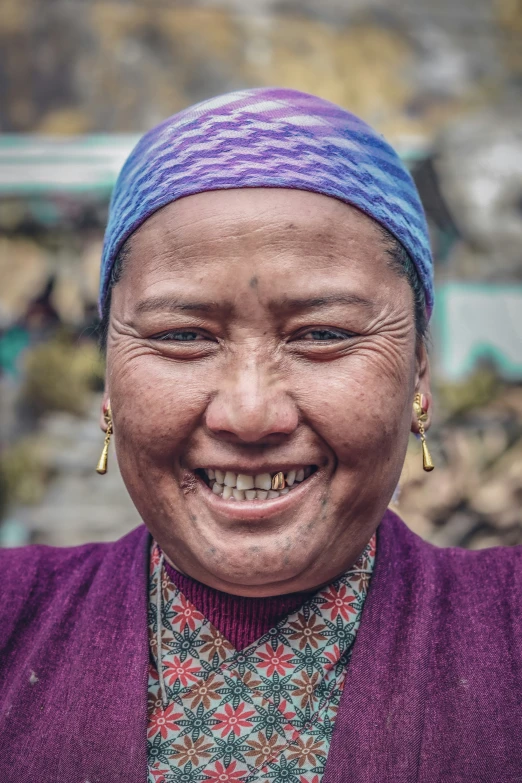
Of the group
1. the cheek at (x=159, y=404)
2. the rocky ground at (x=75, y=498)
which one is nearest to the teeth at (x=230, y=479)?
the cheek at (x=159, y=404)

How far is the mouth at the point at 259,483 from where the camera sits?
1.66 m

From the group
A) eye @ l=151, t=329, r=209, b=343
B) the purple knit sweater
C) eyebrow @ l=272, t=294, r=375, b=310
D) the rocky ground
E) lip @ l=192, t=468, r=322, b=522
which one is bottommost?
the rocky ground

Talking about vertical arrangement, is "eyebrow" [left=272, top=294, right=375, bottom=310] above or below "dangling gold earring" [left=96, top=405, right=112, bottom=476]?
above

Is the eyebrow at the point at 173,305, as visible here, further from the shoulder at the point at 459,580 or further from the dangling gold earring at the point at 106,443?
the shoulder at the point at 459,580

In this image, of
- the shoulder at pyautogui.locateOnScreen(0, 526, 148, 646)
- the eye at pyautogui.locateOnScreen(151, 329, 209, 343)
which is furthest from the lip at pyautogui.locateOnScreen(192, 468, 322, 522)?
the shoulder at pyautogui.locateOnScreen(0, 526, 148, 646)

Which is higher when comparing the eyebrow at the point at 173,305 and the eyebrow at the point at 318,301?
the eyebrow at the point at 318,301

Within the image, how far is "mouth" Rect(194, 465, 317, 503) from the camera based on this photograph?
5.45 feet

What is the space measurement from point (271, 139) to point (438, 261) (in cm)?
315

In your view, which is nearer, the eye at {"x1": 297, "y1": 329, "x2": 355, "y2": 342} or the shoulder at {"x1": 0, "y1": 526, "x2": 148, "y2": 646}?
the eye at {"x1": 297, "y1": 329, "x2": 355, "y2": 342}

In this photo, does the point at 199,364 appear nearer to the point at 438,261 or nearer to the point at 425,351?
the point at 425,351

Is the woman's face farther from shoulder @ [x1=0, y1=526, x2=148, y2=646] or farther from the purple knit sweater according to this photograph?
shoulder @ [x1=0, y1=526, x2=148, y2=646]

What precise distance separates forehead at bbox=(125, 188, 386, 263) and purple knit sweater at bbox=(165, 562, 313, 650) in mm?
849

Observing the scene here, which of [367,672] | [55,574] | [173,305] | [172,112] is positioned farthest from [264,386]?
[172,112]

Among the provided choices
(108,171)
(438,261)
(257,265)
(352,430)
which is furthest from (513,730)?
(108,171)
